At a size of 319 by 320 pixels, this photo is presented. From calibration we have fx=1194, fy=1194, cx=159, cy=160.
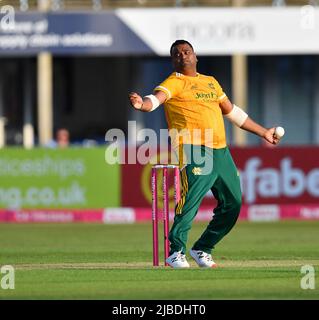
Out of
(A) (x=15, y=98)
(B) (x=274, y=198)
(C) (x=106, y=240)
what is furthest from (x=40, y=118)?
(C) (x=106, y=240)

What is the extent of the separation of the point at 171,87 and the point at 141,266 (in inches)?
87.3

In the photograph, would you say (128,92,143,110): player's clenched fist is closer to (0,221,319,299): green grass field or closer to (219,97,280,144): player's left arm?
(219,97,280,144): player's left arm

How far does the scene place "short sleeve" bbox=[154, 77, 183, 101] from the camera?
1172cm

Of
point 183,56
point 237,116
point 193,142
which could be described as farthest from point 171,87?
point 237,116

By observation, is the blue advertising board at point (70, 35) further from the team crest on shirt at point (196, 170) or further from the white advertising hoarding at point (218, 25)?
the team crest on shirt at point (196, 170)

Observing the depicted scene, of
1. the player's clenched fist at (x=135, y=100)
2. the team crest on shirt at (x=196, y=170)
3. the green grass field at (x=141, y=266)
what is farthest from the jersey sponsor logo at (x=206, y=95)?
the green grass field at (x=141, y=266)

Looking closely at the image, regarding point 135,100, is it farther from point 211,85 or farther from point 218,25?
point 218,25

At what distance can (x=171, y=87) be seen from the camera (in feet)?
38.6

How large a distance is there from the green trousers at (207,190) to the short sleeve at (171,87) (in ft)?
2.04

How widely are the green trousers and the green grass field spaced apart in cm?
45

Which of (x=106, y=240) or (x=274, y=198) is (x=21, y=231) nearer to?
(x=106, y=240)

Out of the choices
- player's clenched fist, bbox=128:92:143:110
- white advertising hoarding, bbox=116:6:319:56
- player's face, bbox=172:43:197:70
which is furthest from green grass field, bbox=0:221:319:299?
white advertising hoarding, bbox=116:6:319:56

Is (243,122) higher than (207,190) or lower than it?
higher

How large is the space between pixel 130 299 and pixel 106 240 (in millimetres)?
9396
